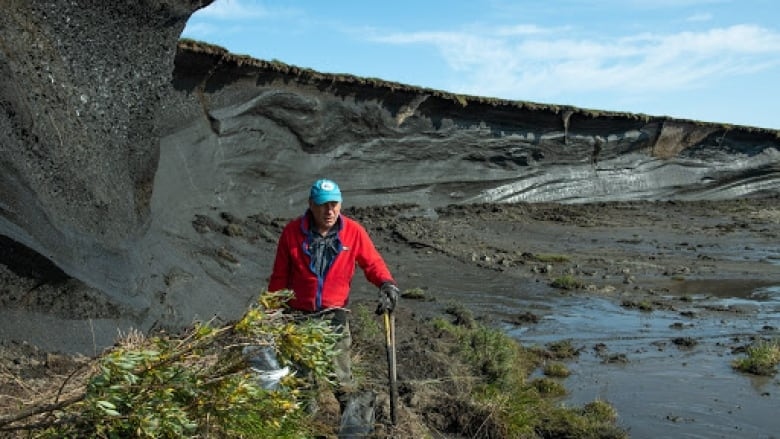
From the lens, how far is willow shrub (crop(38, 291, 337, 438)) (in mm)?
3840

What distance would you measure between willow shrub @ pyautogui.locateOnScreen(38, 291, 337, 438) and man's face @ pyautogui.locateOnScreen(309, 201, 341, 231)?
76 centimetres

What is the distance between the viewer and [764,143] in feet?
96.0

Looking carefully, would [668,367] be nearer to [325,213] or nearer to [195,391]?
[325,213]

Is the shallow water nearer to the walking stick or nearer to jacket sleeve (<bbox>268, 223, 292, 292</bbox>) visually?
the walking stick

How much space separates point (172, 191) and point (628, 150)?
54.6 ft

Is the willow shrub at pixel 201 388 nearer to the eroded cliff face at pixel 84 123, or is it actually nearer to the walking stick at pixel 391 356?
the walking stick at pixel 391 356

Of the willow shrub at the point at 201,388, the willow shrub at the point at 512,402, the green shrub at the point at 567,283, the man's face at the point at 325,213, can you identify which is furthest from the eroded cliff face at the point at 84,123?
the green shrub at the point at 567,283

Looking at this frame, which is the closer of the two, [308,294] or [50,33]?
[308,294]

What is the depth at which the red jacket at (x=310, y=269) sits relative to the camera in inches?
218

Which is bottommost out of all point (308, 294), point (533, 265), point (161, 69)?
point (533, 265)

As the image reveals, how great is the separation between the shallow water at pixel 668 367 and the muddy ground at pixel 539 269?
2.5 inches

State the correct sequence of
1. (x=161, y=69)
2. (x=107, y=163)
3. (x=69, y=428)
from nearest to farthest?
(x=69, y=428) → (x=107, y=163) → (x=161, y=69)

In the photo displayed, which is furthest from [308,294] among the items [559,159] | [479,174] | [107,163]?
[559,159]

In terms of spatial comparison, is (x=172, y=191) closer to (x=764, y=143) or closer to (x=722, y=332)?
(x=722, y=332)
